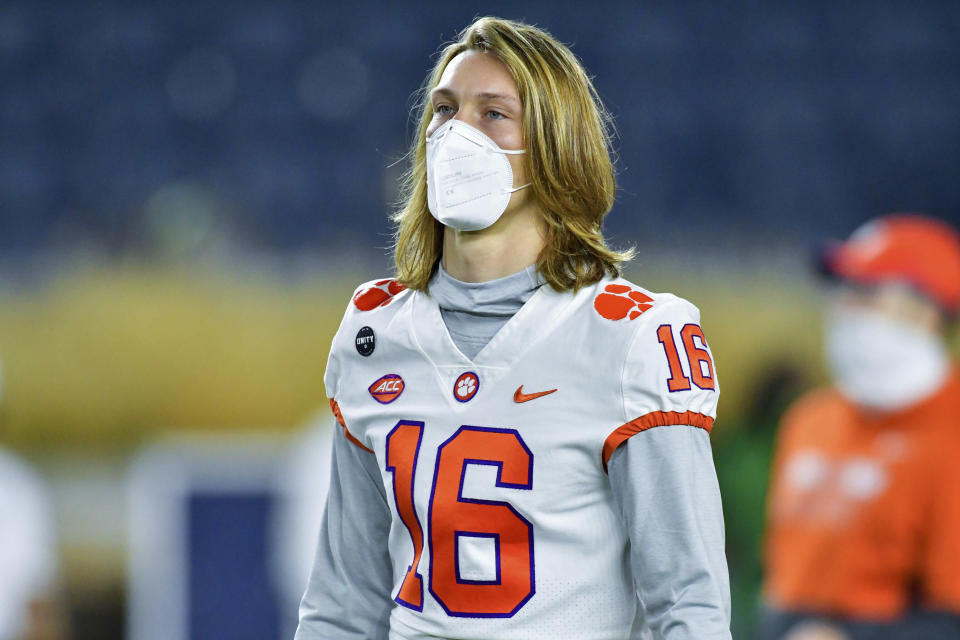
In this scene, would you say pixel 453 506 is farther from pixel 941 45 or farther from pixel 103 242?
pixel 941 45

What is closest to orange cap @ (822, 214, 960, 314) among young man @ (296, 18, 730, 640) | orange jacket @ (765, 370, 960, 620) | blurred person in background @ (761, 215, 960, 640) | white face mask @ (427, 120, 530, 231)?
blurred person in background @ (761, 215, 960, 640)

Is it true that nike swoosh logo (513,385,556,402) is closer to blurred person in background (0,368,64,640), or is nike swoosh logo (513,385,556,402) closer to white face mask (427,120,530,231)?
white face mask (427,120,530,231)

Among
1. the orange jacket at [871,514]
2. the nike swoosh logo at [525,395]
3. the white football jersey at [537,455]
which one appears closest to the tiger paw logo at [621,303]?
the white football jersey at [537,455]

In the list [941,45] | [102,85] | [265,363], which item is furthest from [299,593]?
[941,45]

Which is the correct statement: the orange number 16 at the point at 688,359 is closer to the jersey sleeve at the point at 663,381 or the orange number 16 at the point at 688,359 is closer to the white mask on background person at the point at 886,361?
the jersey sleeve at the point at 663,381

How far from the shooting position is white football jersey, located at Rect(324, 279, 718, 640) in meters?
1.30

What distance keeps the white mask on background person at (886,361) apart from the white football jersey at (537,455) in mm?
1683

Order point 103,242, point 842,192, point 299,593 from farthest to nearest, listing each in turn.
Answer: point 842,192
point 103,242
point 299,593

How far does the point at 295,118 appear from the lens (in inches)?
212

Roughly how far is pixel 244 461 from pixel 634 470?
296cm

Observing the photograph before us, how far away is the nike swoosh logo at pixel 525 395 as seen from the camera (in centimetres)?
132

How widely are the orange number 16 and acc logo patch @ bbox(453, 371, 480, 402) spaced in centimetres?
20

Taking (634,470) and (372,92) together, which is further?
(372,92)

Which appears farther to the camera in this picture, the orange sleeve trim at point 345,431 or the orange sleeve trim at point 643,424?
the orange sleeve trim at point 345,431
